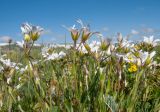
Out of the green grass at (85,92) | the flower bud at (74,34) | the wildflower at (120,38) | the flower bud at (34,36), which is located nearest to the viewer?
the green grass at (85,92)

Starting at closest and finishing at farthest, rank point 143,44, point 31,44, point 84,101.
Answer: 1. point 84,101
2. point 31,44
3. point 143,44

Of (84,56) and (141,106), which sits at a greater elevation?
(84,56)

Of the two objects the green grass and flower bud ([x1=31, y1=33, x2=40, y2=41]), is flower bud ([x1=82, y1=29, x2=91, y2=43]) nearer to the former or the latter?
the green grass

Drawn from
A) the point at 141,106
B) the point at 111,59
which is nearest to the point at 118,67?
the point at 111,59

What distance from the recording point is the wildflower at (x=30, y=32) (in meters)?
2.93

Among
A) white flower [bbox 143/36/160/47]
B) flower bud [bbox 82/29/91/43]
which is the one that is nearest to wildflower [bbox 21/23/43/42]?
flower bud [bbox 82/29/91/43]

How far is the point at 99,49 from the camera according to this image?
2932 mm

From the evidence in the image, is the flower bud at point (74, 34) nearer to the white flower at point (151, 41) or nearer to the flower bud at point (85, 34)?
the flower bud at point (85, 34)

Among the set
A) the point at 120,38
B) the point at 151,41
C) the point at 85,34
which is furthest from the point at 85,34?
the point at 151,41

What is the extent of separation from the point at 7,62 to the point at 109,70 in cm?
99

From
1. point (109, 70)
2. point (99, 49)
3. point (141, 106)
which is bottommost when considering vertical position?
point (141, 106)

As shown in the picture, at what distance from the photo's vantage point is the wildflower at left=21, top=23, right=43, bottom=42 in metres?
2.93

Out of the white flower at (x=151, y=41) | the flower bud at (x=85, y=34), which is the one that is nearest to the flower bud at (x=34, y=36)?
the flower bud at (x=85, y=34)

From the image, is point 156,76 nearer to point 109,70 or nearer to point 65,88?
point 109,70
